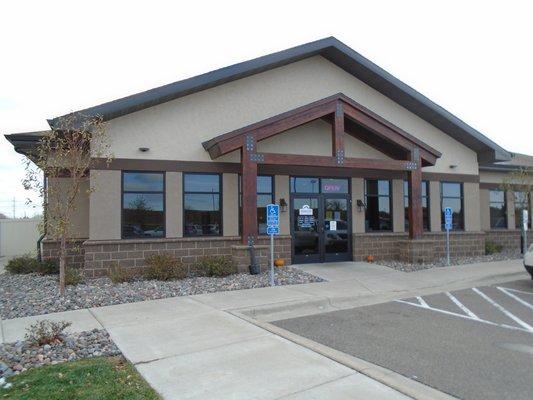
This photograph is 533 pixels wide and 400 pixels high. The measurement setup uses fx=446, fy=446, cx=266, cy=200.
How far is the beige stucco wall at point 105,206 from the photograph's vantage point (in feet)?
40.7

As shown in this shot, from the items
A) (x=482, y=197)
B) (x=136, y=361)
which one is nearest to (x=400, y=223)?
(x=482, y=197)

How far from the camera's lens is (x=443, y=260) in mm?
16062

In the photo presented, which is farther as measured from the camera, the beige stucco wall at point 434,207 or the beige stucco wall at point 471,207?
the beige stucco wall at point 471,207

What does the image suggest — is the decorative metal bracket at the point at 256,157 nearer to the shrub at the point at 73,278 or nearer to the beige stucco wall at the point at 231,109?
the beige stucco wall at the point at 231,109

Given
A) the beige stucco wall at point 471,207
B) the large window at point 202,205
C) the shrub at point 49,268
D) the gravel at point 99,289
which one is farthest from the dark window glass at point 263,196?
the beige stucco wall at point 471,207

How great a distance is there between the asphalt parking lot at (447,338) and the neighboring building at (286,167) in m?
→ 5.24

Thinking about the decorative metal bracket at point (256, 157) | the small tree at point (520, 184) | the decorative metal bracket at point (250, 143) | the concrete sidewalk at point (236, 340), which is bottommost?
the concrete sidewalk at point (236, 340)

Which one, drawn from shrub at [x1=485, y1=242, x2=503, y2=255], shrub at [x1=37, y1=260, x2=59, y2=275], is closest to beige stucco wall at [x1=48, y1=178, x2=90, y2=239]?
shrub at [x1=37, y1=260, x2=59, y2=275]

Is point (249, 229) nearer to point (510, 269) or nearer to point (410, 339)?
point (410, 339)

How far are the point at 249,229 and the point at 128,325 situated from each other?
5.77m

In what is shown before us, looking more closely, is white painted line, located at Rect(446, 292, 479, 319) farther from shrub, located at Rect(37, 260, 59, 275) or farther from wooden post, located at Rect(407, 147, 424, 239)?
shrub, located at Rect(37, 260, 59, 275)

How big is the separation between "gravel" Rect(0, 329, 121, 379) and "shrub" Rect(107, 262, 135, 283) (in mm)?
4720

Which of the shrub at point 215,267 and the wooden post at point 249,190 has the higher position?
the wooden post at point 249,190

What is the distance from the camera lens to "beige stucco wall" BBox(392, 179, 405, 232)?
16.6m
